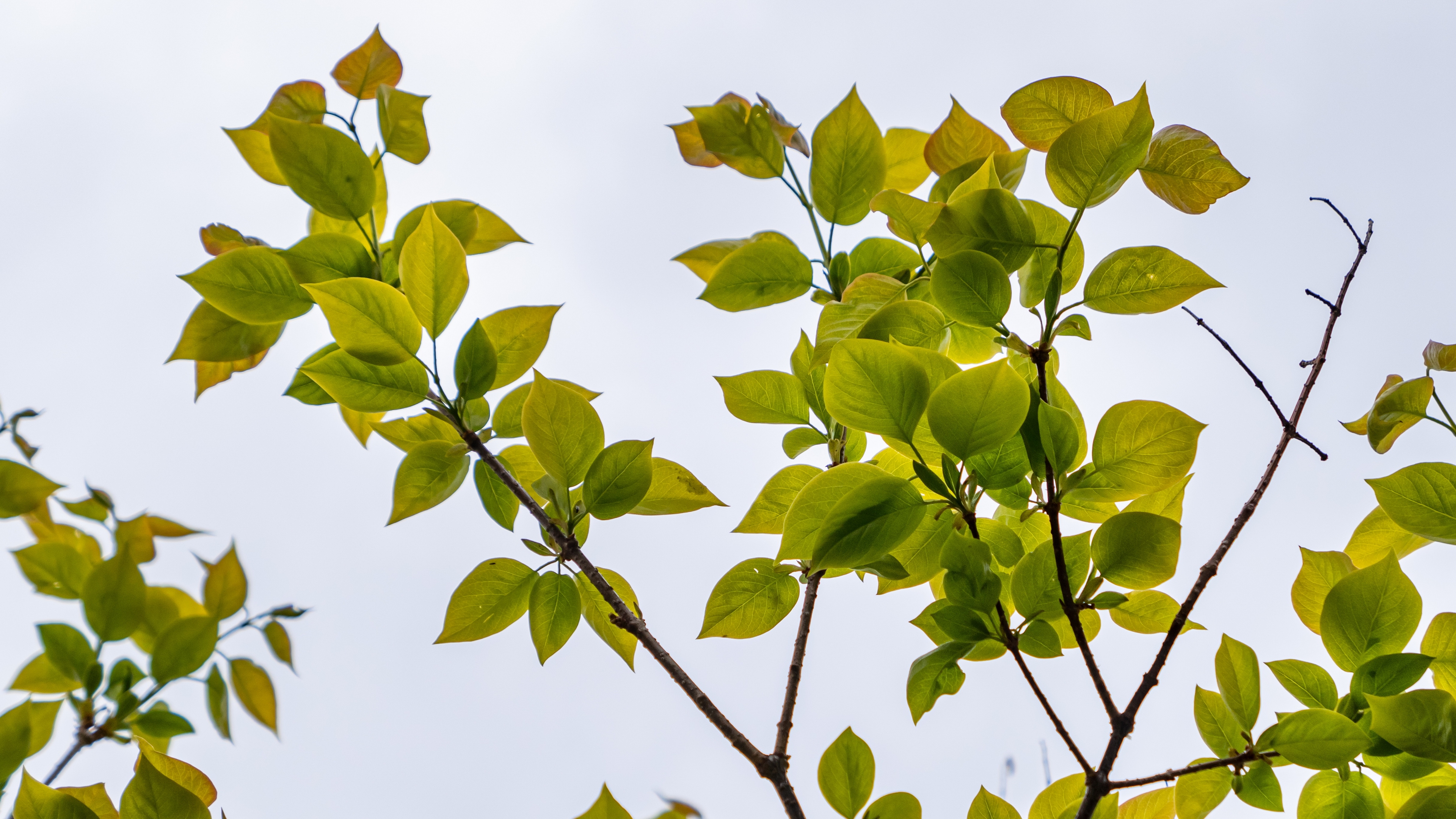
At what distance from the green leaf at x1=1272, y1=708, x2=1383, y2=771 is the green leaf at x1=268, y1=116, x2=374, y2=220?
2.48 ft

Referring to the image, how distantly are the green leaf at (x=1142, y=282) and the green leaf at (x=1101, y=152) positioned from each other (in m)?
0.05

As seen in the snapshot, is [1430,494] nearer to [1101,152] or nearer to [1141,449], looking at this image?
[1141,449]

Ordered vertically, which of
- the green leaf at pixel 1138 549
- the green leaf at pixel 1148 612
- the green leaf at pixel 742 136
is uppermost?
the green leaf at pixel 742 136

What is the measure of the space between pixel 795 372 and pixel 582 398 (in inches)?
10.6

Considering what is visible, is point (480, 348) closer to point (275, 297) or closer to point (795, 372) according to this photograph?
point (275, 297)

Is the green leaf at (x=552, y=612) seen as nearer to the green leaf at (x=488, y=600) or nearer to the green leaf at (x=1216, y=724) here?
the green leaf at (x=488, y=600)

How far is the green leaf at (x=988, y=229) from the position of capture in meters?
0.53

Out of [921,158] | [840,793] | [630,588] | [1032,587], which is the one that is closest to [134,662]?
[630,588]

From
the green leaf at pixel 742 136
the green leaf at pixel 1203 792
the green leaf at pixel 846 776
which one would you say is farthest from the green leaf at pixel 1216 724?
the green leaf at pixel 742 136

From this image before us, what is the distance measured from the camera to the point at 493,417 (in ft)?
2.27

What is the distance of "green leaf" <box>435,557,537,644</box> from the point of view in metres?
0.63

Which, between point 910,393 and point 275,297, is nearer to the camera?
point 910,393

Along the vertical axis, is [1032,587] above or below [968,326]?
below

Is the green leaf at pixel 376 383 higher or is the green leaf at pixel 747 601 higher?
the green leaf at pixel 376 383
